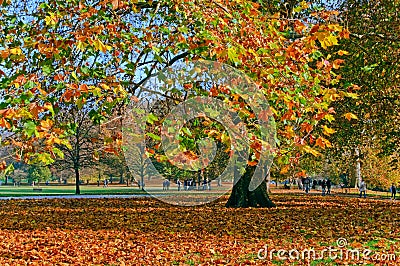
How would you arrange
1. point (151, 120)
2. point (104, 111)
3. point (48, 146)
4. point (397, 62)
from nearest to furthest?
1. point (48, 146)
2. point (151, 120)
3. point (104, 111)
4. point (397, 62)

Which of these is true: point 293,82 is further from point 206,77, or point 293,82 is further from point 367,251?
point 367,251

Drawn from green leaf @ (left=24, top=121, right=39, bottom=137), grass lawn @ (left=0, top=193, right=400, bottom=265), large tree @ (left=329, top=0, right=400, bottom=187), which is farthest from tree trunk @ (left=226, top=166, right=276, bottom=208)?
green leaf @ (left=24, top=121, right=39, bottom=137)

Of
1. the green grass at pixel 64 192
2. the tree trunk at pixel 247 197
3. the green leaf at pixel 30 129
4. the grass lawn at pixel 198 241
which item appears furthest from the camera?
the green grass at pixel 64 192

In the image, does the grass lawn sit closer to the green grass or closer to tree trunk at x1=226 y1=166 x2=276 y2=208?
tree trunk at x1=226 y1=166 x2=276 y2=208

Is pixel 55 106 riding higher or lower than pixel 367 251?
higher

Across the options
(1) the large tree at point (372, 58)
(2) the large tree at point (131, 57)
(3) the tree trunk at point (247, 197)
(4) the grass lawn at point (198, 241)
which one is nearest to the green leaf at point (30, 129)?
(2) the large tree at point (131, 57)

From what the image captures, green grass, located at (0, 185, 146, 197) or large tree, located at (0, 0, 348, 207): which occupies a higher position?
large tree, located at (0, 0, 348, 207)

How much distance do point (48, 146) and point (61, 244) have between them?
17.5 ft

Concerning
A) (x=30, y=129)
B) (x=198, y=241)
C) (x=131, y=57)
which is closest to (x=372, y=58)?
(x=198, y=241)

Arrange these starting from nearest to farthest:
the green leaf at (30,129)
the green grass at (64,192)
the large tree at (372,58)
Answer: the green leaf at (30,129)
the large tree at (372,58)
the green grass at (64,192)

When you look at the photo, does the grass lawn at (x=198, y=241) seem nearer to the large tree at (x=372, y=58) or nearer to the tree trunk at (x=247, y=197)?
the large tree at (x=372, y=58)

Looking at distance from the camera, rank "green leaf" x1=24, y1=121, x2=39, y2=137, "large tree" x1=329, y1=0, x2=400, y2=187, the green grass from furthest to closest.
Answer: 1. the green grass
2. "large tree" x1=329, y1=0, x2=400, y2=187
3. "green leaf" x1=24, y1=121, x2=39, y2=137

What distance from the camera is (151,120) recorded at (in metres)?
5.37

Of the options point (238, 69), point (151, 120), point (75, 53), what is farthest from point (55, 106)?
point (238, 69)
